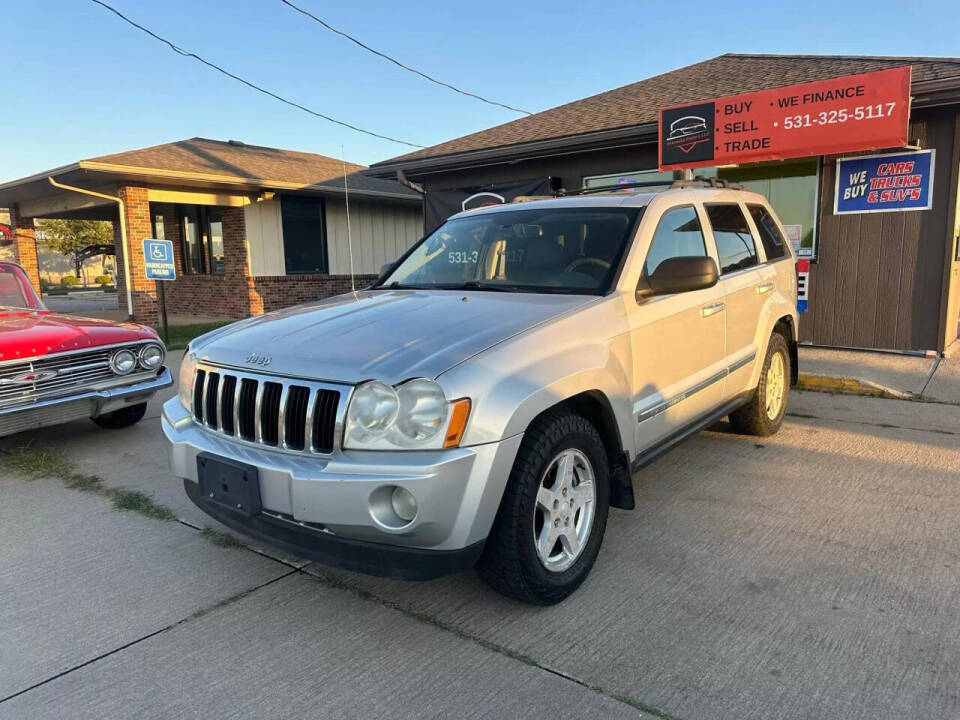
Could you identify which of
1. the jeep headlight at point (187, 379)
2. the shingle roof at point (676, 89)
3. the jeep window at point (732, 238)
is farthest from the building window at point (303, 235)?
the jeep headlight at point (187, 379)

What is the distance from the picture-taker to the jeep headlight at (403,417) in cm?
243

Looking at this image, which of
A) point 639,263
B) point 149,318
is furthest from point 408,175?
point 639,263

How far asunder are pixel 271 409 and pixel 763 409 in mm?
3800

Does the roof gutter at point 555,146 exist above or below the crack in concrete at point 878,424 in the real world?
above

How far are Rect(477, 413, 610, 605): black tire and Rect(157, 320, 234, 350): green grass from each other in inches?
369

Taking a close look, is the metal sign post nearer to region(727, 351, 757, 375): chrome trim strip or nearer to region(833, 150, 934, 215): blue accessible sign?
region(727, 351, 757, 375): chrome trim strip

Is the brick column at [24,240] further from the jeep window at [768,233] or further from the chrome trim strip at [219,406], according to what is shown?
the jeep window at [768,233]

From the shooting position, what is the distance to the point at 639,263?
352 cm

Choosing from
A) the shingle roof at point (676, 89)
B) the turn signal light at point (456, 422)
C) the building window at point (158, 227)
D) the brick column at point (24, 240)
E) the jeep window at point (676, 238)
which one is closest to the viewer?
the turn signal light at point (456, 422)

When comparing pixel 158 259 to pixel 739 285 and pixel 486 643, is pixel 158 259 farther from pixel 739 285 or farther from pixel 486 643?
pixel 486 643

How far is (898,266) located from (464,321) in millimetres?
7501

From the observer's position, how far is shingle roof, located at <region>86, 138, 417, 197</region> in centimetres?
1380

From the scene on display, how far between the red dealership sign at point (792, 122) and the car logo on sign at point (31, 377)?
24.5ft

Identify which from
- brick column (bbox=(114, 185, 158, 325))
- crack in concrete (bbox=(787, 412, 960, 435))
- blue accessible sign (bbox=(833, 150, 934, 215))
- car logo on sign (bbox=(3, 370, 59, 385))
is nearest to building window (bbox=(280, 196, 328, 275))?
brick column (bbox=(114, 185, 158, 325))
